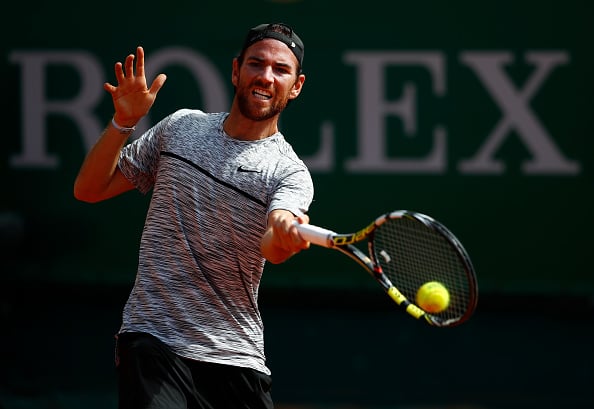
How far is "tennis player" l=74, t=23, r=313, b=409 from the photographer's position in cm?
334

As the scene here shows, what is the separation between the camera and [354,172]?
6.05 metres

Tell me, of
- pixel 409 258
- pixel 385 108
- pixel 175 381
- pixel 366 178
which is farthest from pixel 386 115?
pixel 175 381

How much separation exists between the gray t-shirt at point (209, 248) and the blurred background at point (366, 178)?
103 inches

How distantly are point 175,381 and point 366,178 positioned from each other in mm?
2893

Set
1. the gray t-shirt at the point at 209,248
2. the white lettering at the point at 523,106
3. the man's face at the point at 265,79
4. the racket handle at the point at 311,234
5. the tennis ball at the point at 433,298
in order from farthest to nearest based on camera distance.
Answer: the white lettering at the point at 523,106
the man's face at the point at 265,79
the gray t-shirt at the point at 209,248
the tennis ball at the point at 433,298
the racket handle at the point at 311,234

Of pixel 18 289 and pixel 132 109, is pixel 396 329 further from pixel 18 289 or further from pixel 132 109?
pixel 132 109

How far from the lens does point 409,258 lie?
3.70 meters

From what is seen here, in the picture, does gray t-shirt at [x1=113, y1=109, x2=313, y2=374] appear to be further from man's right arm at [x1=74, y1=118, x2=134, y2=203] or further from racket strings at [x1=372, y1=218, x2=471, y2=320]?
racket strings at [x1=372, y1=218, x2=471, y2=320]

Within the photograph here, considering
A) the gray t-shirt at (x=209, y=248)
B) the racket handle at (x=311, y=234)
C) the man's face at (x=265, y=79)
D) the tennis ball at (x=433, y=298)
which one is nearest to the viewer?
the racket handle at (x=311, y=234)

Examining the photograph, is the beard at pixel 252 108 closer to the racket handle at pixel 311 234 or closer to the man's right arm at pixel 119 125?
the man's right arm at pixel 119 125

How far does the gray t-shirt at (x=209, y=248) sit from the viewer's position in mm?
3352

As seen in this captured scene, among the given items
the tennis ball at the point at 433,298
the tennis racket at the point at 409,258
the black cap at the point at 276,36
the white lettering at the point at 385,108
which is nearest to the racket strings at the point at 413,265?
the tennis racket at the point at 409,258

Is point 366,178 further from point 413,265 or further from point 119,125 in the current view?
point 119,125

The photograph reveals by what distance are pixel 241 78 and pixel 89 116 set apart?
9.06 feet
